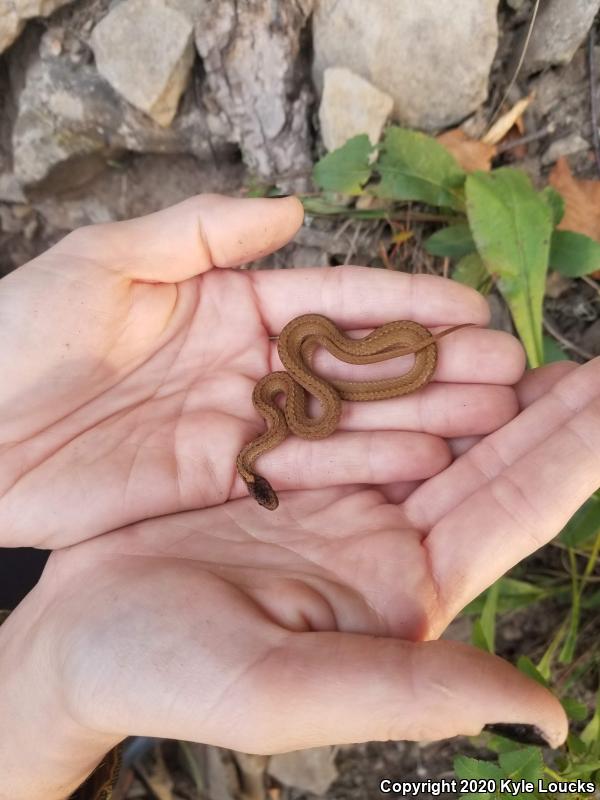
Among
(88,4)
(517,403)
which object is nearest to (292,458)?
(517,403)

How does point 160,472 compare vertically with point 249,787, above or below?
above

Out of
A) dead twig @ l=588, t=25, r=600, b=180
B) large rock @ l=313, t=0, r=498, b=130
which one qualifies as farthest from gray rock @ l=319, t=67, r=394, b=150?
dead twig @ l=588, t=25, r=600, b=180

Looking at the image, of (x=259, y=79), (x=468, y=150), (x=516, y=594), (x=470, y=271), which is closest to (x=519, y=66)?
(x=468, y=150)

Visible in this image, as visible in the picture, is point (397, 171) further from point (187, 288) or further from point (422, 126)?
point (187, 288)

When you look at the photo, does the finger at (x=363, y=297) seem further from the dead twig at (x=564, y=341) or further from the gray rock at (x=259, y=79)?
the gray rock at (x=259, y=79)

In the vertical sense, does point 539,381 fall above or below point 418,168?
below

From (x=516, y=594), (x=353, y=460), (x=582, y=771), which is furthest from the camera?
(x=516, y=594)

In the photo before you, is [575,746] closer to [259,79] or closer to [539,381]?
[539,381]

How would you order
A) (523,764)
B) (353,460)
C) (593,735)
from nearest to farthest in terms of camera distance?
(523,764), (353,460), (593,735)
